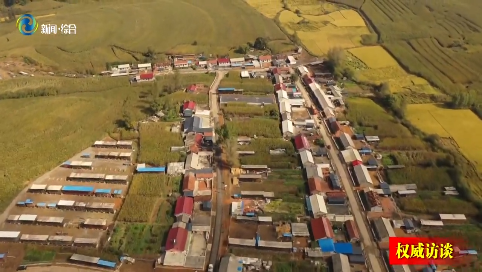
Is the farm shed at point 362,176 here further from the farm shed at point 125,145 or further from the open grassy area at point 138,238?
the farm shed at point 125,145

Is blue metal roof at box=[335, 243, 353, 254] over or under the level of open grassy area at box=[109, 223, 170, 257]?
over

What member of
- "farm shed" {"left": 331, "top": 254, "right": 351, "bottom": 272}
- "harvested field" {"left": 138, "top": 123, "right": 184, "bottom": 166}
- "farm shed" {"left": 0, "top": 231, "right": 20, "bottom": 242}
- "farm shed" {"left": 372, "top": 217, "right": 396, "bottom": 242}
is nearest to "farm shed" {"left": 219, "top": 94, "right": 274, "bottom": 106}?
"harvested field" {"left": 138, "top": 123, "right": 184, "bottom": 166}

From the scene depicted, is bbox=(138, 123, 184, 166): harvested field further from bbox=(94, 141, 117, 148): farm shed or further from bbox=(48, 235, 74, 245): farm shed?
bbox=(48, 235, 74, 245): farm shed

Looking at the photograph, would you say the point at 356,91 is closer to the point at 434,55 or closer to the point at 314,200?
the point at 434,55

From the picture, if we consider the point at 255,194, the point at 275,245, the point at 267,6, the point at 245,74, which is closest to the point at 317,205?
the point at 275,245

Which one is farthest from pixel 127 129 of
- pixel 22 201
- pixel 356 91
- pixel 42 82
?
pixel 356 91

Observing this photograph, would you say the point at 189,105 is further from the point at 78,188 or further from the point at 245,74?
the point at 78,188

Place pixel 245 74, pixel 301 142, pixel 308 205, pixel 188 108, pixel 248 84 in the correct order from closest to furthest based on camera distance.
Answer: pixel 308 205 < pixel 301 142 < pixel 188 108 < pixel 248 84 < pixel 245 74
